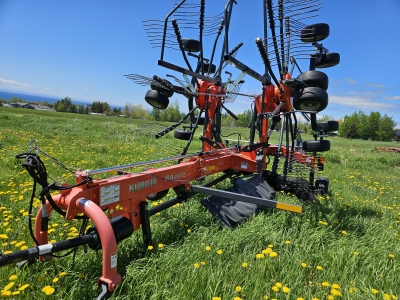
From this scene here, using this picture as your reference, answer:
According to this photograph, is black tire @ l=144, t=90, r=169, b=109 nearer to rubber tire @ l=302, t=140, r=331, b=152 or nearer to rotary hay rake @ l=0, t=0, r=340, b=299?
rotary hay rake @ l=0, t=0, r=340, b=299

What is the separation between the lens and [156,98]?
4.14m

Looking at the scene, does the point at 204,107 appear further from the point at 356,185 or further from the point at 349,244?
the point at 356,185

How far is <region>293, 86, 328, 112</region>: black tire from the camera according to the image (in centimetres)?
330

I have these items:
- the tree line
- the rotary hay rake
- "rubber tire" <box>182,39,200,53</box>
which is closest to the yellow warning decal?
the rotary hay rake

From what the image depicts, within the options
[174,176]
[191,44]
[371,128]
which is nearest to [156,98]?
[174,176]

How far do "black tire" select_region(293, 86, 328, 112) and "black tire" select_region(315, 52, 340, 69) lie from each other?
133cm

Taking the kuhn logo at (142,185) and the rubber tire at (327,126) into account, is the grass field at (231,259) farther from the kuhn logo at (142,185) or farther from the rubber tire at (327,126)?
the rubber tire at (327,126)

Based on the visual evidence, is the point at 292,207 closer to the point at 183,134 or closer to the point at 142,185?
the point at 142,185

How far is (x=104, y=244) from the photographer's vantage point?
6.49 ft

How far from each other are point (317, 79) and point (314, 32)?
95cm

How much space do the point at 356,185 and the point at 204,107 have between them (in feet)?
15.4

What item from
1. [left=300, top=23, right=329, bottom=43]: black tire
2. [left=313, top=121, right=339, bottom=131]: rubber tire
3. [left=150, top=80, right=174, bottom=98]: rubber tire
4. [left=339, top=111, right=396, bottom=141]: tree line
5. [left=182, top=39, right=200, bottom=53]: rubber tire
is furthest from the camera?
[left=339, top=111, right=396, bottom=141]: tree line

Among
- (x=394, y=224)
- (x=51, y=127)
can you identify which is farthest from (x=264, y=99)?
(x=51, y=127)

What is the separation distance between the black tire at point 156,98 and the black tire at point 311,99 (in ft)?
6.16
